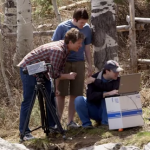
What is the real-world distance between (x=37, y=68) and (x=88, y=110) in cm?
102

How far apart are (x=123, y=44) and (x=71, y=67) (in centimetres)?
451

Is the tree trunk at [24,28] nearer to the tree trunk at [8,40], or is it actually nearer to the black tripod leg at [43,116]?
the tree trunk at [8,40]

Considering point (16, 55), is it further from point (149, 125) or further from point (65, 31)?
point (149, 125)

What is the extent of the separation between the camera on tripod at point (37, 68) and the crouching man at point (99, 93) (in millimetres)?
712

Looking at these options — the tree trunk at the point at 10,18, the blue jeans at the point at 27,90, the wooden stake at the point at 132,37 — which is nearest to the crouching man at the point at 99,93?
the blue jeans at the point at 27,90

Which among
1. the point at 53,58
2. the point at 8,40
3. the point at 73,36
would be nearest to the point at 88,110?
the point at 53,58

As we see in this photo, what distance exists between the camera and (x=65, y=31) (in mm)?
5473

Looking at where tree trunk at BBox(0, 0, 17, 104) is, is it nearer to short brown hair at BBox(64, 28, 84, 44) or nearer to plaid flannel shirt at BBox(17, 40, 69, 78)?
plaid flannel shirt at BBox(17, 40, 69, 78)

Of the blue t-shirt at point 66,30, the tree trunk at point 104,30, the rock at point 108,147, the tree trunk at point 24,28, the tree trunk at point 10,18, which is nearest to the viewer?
the rock at point 108,147

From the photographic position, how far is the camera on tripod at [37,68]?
492 centimetres

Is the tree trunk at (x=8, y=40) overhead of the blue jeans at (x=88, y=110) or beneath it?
overhead

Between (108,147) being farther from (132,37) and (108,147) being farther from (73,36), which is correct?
(132,37)

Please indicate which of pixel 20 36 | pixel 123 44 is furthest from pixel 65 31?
pixel 123 44

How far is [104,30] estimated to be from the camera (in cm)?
579
